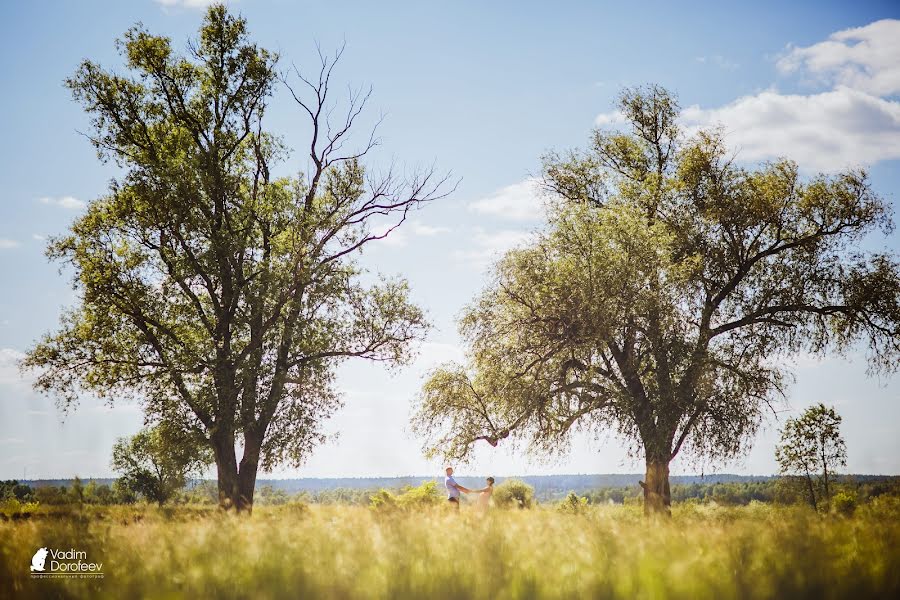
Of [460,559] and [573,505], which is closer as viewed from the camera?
[460,559]

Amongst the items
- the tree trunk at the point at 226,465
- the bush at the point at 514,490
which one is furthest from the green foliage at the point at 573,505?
the tree trunk at the point at 226,465

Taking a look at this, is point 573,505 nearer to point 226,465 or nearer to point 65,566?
point 226,465

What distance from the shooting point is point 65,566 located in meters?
7.36

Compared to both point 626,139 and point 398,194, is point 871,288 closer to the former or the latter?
point 626,139

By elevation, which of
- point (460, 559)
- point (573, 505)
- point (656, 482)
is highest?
point (460, 559)

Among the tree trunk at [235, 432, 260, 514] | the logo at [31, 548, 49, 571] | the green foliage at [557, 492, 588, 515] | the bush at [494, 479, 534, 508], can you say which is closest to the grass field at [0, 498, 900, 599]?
the logo at [31, 548, 49, 571]

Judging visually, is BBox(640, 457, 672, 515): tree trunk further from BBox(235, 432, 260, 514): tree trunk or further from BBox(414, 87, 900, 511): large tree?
BBox(235, 432, 260, 514): tree trunk

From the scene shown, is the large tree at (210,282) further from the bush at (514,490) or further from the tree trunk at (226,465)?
the bush at (514,490)

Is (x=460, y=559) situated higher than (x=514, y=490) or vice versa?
(x=460, y=559)

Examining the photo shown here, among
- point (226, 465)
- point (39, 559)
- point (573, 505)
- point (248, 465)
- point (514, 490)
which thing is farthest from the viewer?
point (514, 490)

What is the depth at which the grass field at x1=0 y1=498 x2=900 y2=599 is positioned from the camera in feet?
22.1

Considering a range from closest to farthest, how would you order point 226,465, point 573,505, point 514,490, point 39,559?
1. point 39,559
2. point 226,465
3. point 573,505
4. point 514,490

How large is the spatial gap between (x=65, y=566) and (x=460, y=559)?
4.37 meters

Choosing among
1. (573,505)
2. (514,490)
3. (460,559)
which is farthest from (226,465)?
(514,490)
